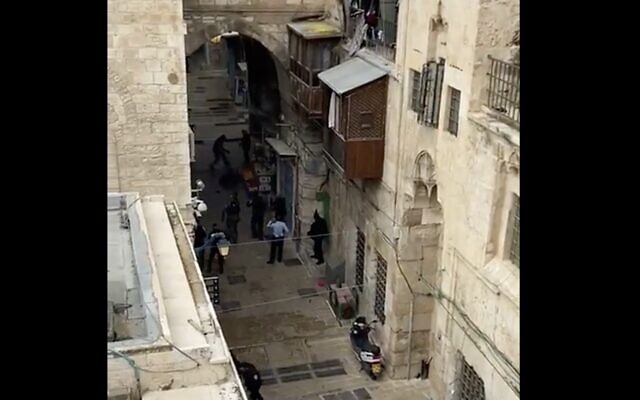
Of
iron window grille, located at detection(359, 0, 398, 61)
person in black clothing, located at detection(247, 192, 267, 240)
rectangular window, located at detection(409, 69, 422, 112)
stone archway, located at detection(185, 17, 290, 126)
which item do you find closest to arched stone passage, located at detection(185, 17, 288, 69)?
stone archway, located at detection(185, 17, 290, 126)

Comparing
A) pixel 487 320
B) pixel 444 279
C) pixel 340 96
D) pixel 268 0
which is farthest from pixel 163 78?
pixel 487 320

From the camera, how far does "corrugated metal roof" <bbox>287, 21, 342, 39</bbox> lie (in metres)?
14.2

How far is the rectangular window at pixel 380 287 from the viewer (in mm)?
12375

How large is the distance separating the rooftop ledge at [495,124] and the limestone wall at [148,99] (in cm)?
498

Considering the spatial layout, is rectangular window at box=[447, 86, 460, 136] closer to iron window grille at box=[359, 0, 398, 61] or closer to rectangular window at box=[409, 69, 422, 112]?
rectangular window at box=[409, 69, 422, 112]

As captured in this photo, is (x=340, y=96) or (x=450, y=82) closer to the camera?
(x=450, y=82)

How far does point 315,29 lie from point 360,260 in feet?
15.2

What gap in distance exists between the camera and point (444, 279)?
1030 cm

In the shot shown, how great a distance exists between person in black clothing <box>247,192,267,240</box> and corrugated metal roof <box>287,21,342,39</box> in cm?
391

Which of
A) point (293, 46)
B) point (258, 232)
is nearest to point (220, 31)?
point (293, 46)

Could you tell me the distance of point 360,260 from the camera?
13930mm
